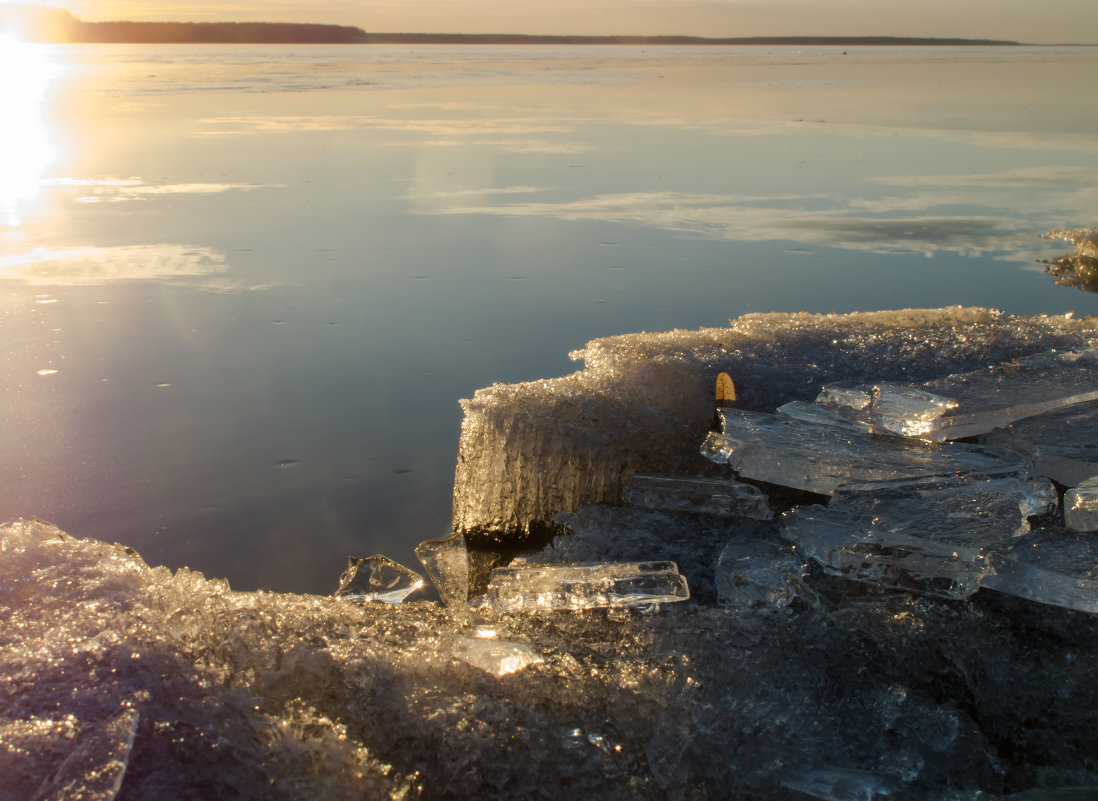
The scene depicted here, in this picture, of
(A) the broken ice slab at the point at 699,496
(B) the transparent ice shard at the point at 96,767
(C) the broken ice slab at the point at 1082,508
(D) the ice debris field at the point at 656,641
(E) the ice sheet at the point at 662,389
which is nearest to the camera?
(B) the transparent ice shard at the point at 96,767

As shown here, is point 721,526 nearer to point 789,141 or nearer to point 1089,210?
point 1089,210

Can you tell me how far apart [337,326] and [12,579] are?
214cm

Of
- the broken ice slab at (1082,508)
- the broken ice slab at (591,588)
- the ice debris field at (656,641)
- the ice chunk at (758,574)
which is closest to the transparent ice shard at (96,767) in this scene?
the ice debris field at (656,641)

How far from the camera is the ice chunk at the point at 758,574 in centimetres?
133

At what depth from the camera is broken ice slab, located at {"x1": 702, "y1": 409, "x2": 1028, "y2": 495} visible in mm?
1667

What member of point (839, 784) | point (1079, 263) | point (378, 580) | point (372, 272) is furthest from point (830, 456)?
point (1079, 263)

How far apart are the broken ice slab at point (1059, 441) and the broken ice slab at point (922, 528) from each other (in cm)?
13

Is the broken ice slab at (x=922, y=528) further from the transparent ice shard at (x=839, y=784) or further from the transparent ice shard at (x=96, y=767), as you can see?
the transparent ice shard at (x=96, y=767)

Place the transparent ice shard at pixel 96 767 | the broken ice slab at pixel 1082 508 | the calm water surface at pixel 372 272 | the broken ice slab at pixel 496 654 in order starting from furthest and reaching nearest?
1. the calm water surface at pixel 372 272
2. the broken ice slab at pixel 1082 508
3. the broken ice slab at pixel 496 654
4. the transparent ice shard at pixel 96 767

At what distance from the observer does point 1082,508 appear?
146 centimetres

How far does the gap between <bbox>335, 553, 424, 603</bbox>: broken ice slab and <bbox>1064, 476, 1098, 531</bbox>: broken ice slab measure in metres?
1.30

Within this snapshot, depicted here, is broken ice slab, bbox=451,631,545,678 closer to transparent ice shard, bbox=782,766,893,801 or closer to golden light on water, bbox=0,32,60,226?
transparent ice shard, bbox=782,766,893,801

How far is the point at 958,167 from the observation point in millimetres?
6973

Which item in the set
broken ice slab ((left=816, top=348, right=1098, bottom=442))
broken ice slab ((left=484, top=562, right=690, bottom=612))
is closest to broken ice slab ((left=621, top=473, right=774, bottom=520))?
broken ice slab ((left=484, top=562, right=690, bottom=612))
